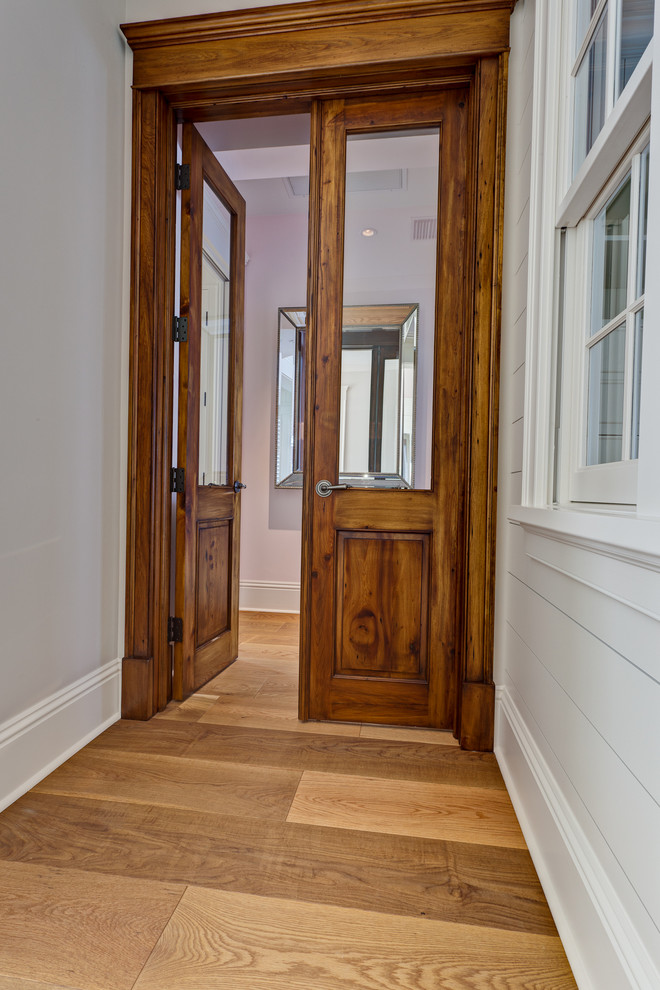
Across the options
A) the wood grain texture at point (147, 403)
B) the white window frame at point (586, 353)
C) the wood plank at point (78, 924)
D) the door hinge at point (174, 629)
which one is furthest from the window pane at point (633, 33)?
the door hinge at point (174, 629)

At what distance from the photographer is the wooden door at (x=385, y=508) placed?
202cm

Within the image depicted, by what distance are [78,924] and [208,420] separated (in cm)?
178

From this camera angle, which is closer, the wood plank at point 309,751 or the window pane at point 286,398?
the wood plank at point 309,751

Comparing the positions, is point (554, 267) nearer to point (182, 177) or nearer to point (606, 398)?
point (606, 398)

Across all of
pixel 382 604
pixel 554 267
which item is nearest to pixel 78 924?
pixel 382 604

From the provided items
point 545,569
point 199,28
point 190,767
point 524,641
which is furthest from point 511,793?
point 199,28

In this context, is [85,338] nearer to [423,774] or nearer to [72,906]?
[72,906]

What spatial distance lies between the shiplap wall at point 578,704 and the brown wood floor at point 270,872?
0.44 ft

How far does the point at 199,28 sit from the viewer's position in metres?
1.98

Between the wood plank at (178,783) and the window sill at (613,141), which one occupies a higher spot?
the window sill at (613,141)

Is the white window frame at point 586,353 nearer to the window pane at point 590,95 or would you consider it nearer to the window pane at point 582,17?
the window pane at point 590,95

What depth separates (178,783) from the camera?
162 cm

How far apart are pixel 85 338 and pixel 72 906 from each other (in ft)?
5.09

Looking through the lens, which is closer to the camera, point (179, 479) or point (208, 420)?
point (179, 479)
